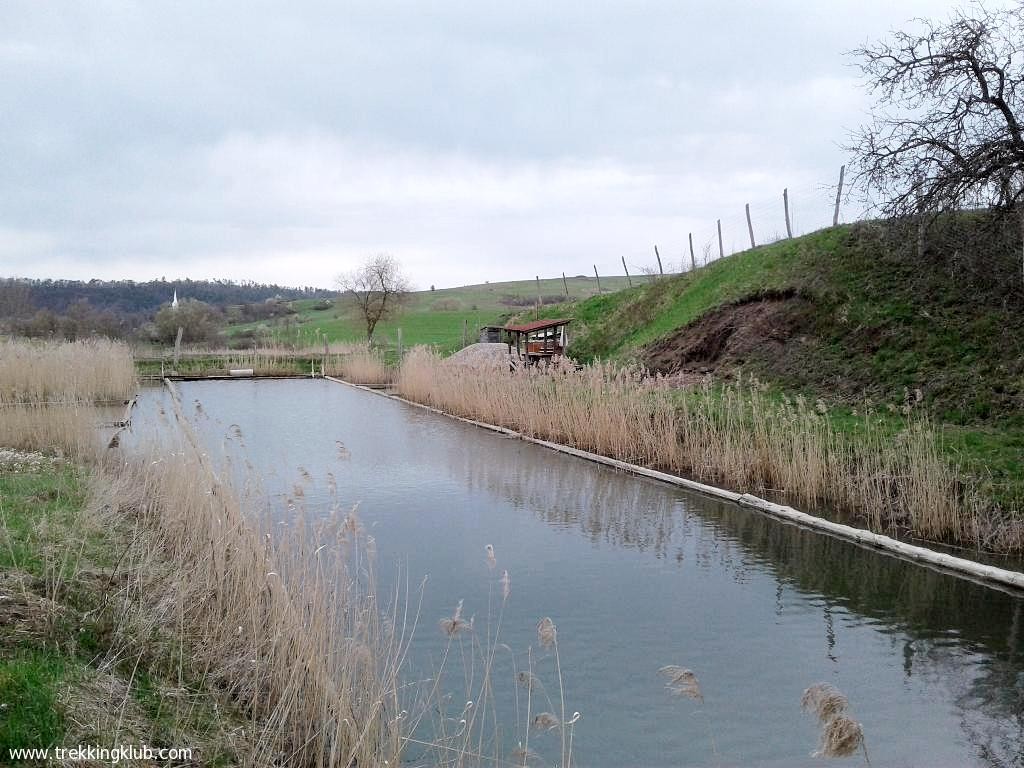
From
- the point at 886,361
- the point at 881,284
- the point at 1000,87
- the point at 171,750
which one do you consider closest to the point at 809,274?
the point at 881,284

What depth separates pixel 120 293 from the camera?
73562mm

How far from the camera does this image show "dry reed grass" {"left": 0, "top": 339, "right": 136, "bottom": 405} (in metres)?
11.0

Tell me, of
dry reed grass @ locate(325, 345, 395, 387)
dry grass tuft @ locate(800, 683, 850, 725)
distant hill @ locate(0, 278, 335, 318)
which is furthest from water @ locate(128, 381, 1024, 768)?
distant hill @ locate(0, 278, 335, 318)

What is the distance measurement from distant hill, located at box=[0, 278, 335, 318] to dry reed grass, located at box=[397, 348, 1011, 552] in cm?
4477

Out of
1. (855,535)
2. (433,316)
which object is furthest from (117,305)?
(855,535)

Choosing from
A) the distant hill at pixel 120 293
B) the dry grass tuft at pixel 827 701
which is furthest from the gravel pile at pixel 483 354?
the distant hill at pixel 120 293

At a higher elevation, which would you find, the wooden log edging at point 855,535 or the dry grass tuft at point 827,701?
the dry grass tuft at point 827,701

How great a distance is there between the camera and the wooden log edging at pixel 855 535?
6012 mm

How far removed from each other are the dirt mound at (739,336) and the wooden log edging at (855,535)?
610 cm

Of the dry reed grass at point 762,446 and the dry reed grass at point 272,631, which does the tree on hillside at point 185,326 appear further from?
the dry reed grass at point 272,631

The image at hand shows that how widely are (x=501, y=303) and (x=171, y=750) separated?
61.7 meters

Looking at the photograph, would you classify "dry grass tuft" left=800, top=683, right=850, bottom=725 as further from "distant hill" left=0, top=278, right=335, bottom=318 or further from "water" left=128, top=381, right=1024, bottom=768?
"distant hill" left=0, top=278, right=335, bottom=318

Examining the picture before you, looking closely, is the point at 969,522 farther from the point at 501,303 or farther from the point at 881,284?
the point at 501,303

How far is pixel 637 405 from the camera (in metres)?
10.6
